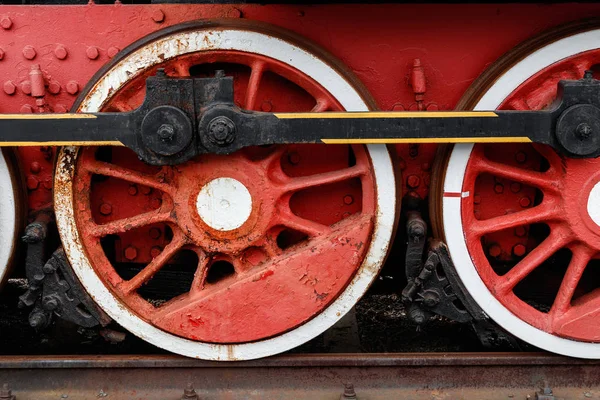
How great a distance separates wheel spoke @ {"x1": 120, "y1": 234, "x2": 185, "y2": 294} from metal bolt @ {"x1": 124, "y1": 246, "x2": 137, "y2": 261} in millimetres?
172

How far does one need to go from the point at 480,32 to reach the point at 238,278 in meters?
1.17

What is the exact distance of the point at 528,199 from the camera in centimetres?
252

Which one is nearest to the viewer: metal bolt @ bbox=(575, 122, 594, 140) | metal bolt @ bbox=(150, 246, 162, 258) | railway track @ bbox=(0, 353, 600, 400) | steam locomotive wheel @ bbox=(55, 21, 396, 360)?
metal bolt @ bbox=(575, 122, 594, 140)

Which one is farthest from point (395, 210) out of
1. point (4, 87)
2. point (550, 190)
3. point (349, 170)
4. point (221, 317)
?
point (4, 87)

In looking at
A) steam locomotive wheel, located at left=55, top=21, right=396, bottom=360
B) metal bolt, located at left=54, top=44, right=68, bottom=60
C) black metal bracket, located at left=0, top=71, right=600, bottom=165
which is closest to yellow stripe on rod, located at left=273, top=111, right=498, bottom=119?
black metal bracket, located at left=0, top=71, right=600, bottom=165

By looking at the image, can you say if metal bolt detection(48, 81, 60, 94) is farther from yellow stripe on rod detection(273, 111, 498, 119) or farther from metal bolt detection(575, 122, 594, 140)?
metal bolt detection(575, 122, 594, 140)

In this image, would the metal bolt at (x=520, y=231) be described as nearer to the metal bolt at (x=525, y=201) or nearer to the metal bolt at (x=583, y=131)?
the metal bolt at (x=525, y=201)

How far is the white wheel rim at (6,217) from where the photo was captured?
7.78 feet

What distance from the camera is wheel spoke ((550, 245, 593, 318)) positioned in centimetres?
242

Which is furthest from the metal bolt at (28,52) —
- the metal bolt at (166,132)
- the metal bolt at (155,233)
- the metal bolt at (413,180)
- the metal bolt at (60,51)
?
the metal bolt at (413,180)

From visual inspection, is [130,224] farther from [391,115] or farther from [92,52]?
[391,115]

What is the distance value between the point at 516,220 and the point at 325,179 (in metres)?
0.67

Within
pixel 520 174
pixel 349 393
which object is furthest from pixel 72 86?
pixel 520 174

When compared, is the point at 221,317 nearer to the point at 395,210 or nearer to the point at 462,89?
the point at 395,210
